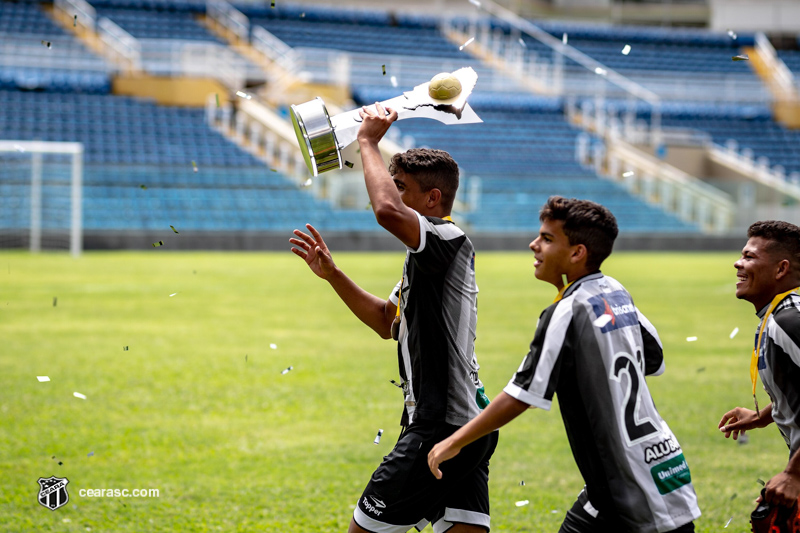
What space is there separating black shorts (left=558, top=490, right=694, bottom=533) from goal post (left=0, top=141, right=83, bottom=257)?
2017 cm

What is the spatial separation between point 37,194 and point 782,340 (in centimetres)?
Answer: 2179

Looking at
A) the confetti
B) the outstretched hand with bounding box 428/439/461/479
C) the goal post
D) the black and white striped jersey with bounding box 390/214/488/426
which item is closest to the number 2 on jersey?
the confetti

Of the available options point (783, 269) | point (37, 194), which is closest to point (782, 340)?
point (783, 269)

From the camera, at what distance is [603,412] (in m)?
2.61

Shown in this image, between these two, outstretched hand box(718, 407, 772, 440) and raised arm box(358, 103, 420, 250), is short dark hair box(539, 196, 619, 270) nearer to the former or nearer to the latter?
raised arm box(358, 103, 420, 250)

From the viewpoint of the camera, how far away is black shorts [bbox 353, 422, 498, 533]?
3035mm

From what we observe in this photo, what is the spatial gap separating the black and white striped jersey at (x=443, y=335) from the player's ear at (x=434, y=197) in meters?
0.12

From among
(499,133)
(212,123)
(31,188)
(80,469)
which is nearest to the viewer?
(80,469)

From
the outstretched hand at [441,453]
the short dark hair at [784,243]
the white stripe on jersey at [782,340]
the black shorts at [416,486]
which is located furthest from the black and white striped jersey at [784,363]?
the outstretched hand at [441,453]

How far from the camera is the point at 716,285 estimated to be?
17.1 meters

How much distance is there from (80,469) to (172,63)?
25480 mm

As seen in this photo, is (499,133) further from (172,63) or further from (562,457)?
(562,457)

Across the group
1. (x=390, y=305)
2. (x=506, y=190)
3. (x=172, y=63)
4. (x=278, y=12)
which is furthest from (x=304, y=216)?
(x=390, y=305)

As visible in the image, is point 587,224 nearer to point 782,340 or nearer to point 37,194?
point 782,340
